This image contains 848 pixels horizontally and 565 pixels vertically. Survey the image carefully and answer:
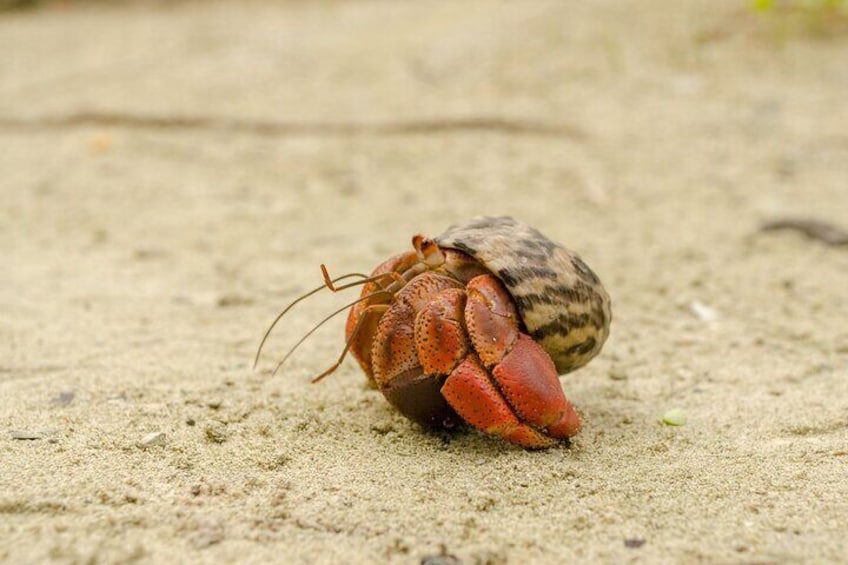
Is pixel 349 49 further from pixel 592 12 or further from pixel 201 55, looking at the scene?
pixel 592 12

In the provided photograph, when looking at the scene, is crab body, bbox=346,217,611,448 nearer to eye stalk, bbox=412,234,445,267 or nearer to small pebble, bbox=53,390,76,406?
eye stalk, bbox=412,234,445,267

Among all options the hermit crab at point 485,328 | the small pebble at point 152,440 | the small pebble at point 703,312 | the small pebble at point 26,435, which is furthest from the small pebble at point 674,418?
the small pebble at point 26,435

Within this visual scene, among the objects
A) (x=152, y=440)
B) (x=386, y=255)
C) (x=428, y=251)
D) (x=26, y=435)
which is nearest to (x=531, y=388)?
(x=428, y=251)

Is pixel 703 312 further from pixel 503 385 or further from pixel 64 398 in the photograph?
pixel 64 398

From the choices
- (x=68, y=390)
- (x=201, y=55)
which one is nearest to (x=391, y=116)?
(x=201, y=55)

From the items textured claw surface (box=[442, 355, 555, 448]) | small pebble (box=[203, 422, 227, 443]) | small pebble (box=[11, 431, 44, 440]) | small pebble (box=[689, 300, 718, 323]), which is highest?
textured claw surface (box=[442, 355, 555, 448])

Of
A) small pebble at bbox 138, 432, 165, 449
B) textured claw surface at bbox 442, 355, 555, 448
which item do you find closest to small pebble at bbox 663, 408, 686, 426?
textured claw surface at bbox 442, 355, 555, 448
